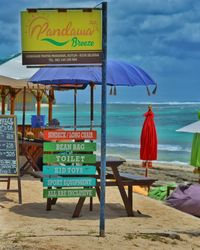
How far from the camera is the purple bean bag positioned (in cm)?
941

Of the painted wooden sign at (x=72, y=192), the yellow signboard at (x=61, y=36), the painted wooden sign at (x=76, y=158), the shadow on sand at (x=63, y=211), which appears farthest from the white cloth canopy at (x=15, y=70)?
the yellow signboard at (x=61, y=36)

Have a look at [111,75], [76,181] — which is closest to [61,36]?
[76,181]

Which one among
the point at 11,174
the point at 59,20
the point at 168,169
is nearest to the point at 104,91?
the point at 59,20

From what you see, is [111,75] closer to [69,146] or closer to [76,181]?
[69,146]

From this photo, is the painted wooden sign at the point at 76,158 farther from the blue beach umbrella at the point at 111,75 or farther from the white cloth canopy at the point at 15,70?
the white cloth canopy at the point at 15,70

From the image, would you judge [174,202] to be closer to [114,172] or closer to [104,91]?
[114,172]

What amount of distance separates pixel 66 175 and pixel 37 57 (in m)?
1.51

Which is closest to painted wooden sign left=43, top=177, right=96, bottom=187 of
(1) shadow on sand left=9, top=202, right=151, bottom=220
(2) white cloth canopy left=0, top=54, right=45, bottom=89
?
(1) shadow on sand left=9, top=202, right=151, bottom=220

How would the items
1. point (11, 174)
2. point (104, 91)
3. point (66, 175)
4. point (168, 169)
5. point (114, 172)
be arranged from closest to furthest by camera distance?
point (104, 91), point (66, 175), point (114, 172), point (11, 174), point (168, 169)

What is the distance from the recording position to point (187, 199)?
9617 millimetres

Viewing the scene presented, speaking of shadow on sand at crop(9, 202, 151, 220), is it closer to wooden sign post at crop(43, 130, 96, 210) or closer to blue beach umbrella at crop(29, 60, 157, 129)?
wooden sign post at crop(43, 130, 96, 210)

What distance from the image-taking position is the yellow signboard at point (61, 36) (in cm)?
564

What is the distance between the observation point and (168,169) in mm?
21234

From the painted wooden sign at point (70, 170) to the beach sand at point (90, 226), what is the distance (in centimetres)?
63
